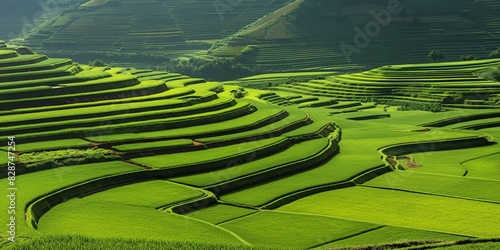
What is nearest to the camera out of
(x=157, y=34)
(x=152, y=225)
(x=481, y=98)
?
(x=152, y=225)

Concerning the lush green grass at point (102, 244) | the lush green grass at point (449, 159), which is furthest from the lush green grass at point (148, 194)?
the lush green grass at point (449, 159)

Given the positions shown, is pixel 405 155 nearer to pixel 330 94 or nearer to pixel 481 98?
pixel 481 98

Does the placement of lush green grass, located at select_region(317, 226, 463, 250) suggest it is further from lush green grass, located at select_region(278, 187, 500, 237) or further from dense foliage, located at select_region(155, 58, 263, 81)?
dense foliage, located at select_region(155, 58, 263, 81)

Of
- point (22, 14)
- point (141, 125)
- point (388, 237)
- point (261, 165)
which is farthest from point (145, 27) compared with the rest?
point (388, 237)

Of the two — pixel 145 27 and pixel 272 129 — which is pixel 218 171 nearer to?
pixel 272 129

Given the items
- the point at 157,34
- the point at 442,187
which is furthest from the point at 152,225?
the point at 157,34

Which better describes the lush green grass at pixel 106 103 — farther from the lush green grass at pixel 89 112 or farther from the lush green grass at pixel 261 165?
the lush green grass at pixel 261 165
